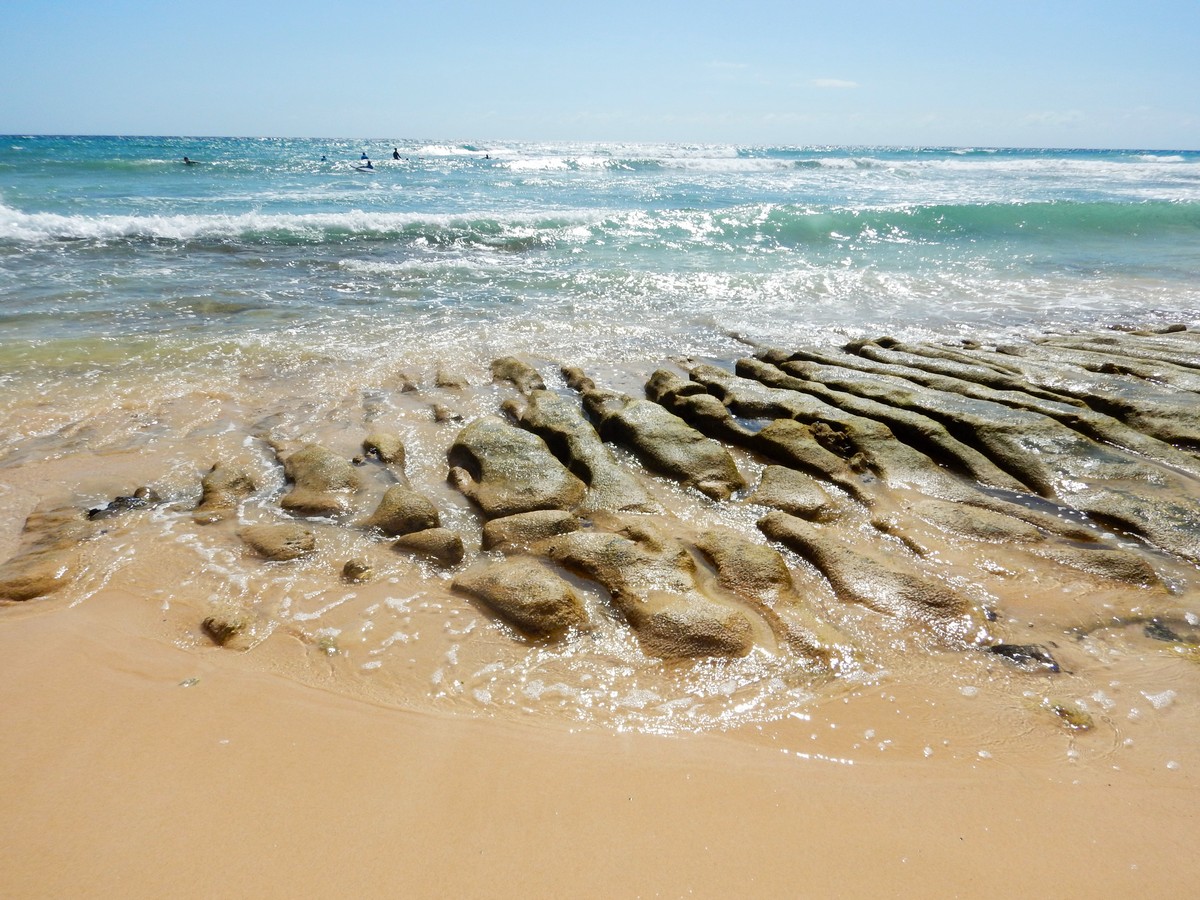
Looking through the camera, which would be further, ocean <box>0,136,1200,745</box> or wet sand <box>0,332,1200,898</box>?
ocean <box>0,136,1200,745</box>

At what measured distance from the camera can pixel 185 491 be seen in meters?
4.56

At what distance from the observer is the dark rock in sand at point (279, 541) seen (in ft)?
12.4

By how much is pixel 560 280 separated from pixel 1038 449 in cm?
886

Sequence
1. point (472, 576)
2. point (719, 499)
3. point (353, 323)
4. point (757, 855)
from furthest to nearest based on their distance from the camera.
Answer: point (353, 323) < point (719, 499) < point (472, 576) < point (757, 855)

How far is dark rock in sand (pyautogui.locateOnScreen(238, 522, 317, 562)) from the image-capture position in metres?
3.78

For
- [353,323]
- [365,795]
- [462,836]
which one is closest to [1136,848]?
[462,836]

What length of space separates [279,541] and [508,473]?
151cm

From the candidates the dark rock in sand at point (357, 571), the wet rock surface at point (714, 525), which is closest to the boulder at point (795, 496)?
the wet rock surface at point (714, 525)

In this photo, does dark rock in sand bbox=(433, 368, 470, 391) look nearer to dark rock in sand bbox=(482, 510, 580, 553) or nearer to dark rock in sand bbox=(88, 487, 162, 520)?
dark rock in sand bbox=(88, 487, 162, 520)

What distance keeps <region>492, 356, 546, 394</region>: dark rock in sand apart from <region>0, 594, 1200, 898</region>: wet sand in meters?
4.44

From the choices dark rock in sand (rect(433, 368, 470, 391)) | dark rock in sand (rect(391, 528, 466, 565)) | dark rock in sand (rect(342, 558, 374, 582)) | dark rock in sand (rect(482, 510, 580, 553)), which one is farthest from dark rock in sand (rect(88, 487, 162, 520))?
dark rock in sand (rect(433, 368, 470, 391))

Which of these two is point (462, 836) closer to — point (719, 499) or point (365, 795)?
point (365, 795)

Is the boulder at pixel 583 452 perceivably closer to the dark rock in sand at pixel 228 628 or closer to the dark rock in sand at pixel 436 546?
the dark rock in sand at pixel 436 546

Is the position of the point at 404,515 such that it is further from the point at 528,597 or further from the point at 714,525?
the point at 714,525
